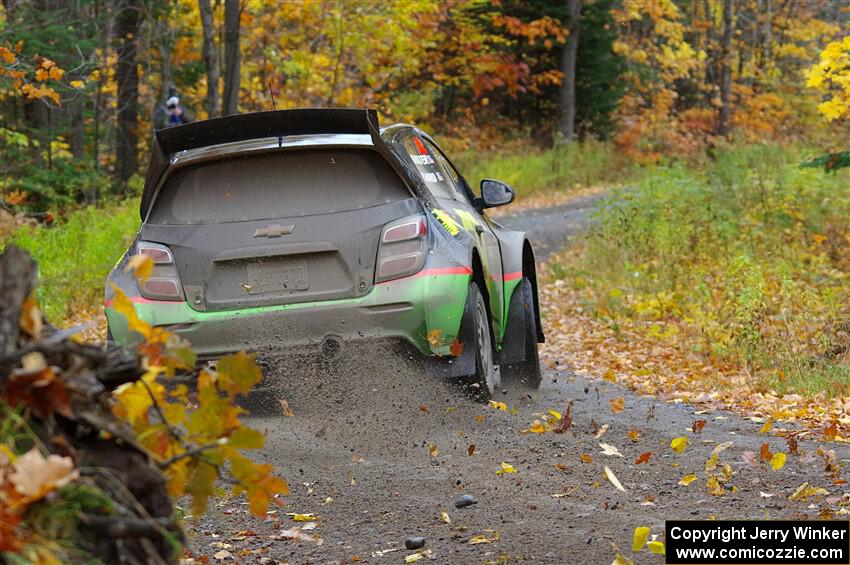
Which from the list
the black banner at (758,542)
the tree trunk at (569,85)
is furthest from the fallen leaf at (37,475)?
the tree trunk at (569,85)

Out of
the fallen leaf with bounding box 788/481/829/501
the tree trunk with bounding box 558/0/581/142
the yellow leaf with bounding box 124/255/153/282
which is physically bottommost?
the tree trunk with bounding box 558/0/581/142

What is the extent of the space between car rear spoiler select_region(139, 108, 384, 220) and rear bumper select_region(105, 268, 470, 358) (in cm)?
85

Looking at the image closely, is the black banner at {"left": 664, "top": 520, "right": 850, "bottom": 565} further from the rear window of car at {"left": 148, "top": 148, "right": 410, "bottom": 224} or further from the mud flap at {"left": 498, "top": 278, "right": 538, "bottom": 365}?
the mud flap at {"left": 498, "top": 278, "right": 538, "bottom": 365}

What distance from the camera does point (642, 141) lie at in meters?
35.0

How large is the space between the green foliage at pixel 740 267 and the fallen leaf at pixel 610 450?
2.54 metres

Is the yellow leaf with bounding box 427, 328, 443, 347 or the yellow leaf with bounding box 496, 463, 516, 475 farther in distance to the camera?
the yellow leaf with bounding box 427, 328, 443, 347

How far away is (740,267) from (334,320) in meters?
5.56

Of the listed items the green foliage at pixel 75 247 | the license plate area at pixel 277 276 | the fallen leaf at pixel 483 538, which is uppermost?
the license plate area at pixel 277 276

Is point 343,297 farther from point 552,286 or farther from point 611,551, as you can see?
point 552,286

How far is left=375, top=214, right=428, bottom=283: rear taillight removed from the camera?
6.53 metres

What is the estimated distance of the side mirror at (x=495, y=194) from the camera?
8320mm

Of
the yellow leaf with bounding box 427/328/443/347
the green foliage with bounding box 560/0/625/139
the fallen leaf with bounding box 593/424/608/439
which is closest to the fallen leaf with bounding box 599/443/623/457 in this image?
the fallen leaf with bounding box 593/424/608/439

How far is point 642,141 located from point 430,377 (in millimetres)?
29367

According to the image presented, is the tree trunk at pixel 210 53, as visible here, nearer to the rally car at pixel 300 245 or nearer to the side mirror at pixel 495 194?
the side mirror at pixel 495 194
